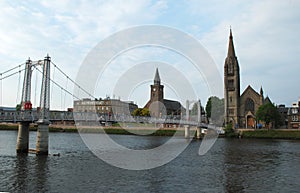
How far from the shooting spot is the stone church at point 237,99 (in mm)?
115062

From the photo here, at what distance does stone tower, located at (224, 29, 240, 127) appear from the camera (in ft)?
389

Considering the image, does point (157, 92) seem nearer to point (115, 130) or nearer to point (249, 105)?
point (115, 130)

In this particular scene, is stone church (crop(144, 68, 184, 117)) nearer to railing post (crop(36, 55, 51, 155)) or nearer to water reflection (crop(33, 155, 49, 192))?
railing post (crop(36, 55, 51, 155))

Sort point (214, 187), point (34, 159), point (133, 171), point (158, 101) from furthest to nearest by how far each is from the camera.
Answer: point (158, 101) → point (34, 159) → point (133, 171) → point (214, 187)

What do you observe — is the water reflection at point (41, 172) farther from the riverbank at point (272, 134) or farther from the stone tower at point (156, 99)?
the stone tower at point (156, 99)

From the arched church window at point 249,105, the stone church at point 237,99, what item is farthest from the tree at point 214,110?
the arched church window at point 249,105

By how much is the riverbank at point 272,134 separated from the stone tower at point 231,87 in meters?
16.5

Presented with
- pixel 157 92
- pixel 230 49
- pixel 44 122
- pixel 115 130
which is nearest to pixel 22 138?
pixel 44 122

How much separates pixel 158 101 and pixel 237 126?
233 feet

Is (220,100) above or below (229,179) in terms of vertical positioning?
Answer: above

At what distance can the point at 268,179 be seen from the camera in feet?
93.5

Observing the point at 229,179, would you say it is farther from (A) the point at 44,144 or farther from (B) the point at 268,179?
(A) the point at 44,144

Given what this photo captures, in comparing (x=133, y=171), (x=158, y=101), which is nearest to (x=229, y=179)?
(x=133, y=171)

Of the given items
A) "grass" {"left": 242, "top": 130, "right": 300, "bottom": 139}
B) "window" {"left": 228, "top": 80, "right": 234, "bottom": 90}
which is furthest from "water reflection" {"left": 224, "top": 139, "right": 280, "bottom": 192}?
"window" {"left": 228, "top": 80, "right": 234, "bottom": 90}
